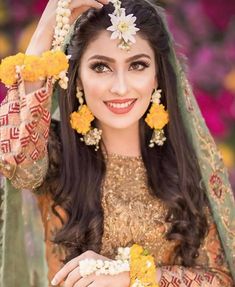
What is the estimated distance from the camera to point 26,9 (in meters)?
4.04

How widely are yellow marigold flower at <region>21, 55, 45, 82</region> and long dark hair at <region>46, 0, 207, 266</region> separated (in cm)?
25

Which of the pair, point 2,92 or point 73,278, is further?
point 2,92

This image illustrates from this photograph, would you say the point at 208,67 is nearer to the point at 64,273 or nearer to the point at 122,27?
the point at 122,27

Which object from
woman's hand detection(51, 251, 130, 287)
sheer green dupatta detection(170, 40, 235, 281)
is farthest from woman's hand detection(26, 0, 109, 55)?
woman's hand detection(51, 251, 130, 287)

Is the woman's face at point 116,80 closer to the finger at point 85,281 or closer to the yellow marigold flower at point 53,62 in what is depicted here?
the yellow marigold flower at point 53,62

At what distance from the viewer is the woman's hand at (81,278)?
287 centimetres

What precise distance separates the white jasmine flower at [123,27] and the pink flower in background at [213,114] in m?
1.16

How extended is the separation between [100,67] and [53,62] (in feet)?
0.74

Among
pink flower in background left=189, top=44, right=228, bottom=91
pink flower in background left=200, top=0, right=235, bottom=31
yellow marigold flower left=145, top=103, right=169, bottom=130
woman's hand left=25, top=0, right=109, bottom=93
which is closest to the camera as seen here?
→ woman's hand left=25, top=0, right=109, bottom=93

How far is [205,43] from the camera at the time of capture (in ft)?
13.5

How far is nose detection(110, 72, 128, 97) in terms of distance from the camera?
3018 millimetres

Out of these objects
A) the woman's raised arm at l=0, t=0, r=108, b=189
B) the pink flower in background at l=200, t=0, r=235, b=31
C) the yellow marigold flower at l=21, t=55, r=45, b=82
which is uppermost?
the pink flower in background at l=200, t=0, r=235, b=31

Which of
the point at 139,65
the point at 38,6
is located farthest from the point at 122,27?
the point at 38,6

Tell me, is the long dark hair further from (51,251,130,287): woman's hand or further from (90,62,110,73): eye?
(51,251,130,287): woman's hand
